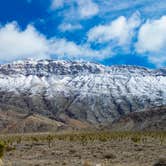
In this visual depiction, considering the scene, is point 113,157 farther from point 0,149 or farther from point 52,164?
point 0,149

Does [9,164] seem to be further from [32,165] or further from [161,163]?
[161,163]

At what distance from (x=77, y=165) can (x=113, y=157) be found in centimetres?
882

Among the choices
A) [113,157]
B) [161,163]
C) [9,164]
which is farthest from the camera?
[113,157]

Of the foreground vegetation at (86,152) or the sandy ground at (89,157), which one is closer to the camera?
the sandy ground at (89,157)

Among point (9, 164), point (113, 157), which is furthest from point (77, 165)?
point (113, 157)

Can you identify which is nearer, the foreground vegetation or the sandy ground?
the sandy ground

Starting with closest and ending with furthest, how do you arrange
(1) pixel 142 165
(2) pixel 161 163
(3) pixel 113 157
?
(2) pixel 161 163, (1) pixel 142 165, (3) pixel 113 157

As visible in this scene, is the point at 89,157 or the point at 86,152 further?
the point at 86,152

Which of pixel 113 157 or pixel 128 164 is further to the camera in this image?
pixel 113 157

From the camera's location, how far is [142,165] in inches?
1441

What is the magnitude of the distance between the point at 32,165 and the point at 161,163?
10.9m

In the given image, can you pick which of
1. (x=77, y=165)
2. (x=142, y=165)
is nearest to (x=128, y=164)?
(x=142, y=165)

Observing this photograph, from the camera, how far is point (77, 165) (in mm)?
37094

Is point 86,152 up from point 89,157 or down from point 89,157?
up
